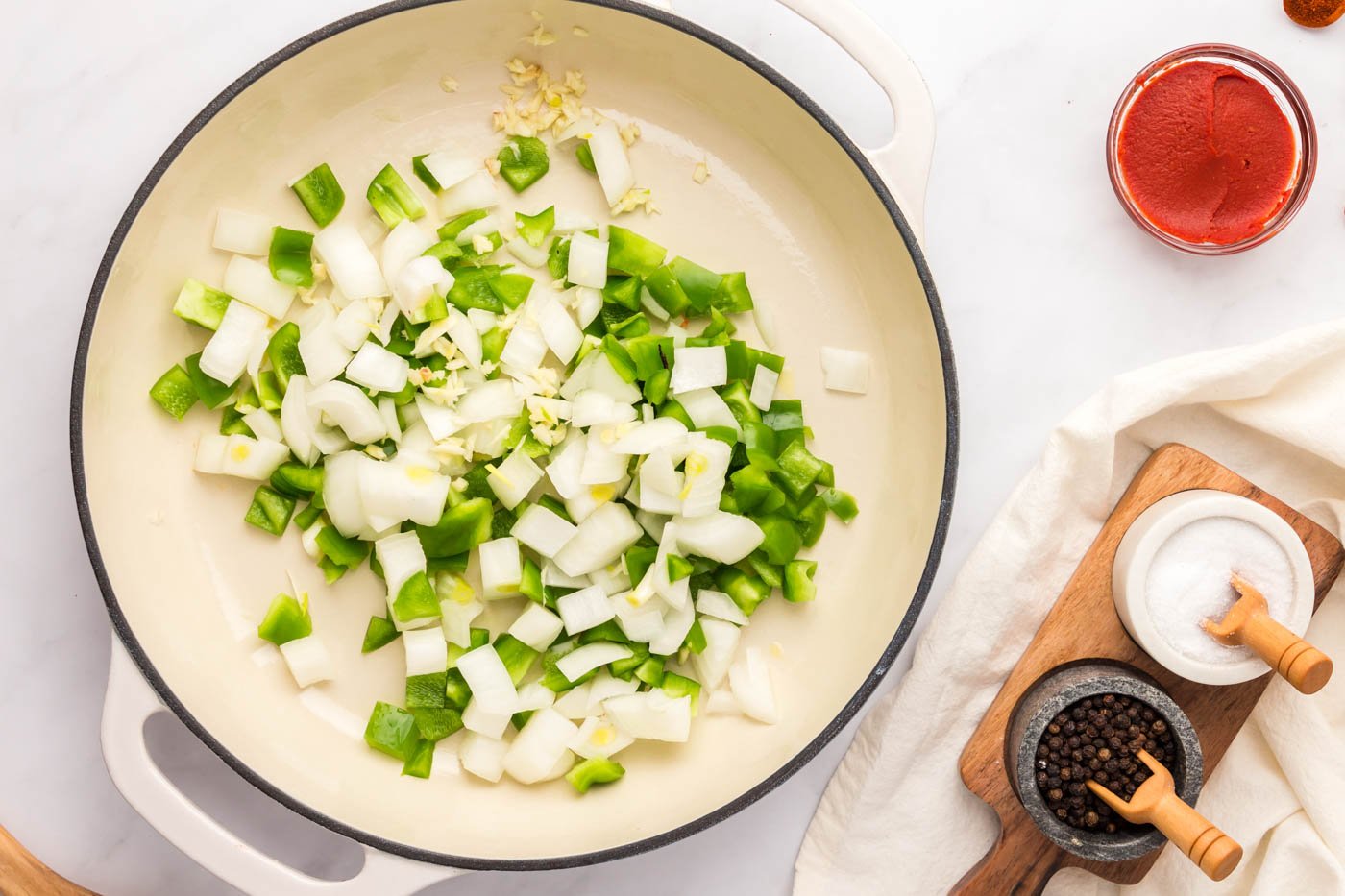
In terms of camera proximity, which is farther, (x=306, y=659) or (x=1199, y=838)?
(x=306, y=659)

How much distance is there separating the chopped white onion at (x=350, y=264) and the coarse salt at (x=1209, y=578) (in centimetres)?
105

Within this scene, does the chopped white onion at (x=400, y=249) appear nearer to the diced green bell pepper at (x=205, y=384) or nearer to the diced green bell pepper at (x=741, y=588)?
the diced green bell pepper at (x=205, y=384)

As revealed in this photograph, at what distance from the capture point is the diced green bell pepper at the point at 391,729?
1.30m

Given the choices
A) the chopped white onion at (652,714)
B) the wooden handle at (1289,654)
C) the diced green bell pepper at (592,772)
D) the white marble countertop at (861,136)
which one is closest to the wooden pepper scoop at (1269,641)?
the wooden handle at (1289,654)

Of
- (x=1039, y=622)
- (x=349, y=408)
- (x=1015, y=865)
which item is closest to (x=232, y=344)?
(x=349, y=408)

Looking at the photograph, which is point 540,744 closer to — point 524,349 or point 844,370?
point 524,349

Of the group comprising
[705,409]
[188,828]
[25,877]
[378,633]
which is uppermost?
[705,409]

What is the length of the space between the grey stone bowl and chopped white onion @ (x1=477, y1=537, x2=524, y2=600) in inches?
26.2

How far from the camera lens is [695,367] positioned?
4.11ft

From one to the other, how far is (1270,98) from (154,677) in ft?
5.26

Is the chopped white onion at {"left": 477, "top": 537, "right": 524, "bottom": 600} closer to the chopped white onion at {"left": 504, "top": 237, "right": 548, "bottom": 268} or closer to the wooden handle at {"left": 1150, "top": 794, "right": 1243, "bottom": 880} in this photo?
the chopped white onion at {"left": 504, "top": 237, "right": 548, "bottom": 268}

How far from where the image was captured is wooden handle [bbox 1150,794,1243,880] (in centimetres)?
116

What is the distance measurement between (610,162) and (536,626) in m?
0.61

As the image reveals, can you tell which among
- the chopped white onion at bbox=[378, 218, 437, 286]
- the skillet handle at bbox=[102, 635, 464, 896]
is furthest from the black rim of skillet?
the chopped white onion at bbox=[378, 218, 437, 286]
